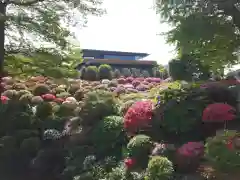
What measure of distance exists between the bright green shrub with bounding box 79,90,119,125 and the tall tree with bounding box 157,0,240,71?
2.73 m

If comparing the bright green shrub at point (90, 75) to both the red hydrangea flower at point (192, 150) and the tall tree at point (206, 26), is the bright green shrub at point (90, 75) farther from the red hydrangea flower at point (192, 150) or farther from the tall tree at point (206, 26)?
the red hydrangea flower at point (192, 150)

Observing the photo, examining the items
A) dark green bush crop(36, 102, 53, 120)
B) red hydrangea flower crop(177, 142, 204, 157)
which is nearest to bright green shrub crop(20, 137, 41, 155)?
dark green bush crop(36, 102, 53, 120)

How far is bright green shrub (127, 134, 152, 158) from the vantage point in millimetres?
9148

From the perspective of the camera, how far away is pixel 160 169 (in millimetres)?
7957

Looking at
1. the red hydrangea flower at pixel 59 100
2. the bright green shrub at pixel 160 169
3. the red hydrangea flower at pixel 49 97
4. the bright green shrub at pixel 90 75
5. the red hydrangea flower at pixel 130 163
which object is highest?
the bright green shrub at pixel 90 75

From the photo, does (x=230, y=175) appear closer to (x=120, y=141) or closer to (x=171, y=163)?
(x=171, y=163)

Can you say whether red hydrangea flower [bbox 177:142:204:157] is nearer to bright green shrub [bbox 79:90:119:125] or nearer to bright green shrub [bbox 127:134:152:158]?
bright green shrub [bbox 127:134:152:158]

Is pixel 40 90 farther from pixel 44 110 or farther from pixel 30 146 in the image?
pixel 30 146

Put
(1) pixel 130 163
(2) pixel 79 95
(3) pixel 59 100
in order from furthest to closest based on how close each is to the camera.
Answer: (2) pixel 79 95, (3) pixel 59 100, (1) pixel 130 163

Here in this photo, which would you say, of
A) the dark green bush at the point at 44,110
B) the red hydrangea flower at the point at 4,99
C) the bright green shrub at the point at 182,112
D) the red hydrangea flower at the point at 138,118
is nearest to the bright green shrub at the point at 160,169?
the bright green shrub at the point at 182,112

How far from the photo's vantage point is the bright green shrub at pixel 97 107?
11.7 m

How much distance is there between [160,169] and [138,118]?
8.27 ft

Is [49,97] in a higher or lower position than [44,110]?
higher

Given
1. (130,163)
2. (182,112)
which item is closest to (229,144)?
(182,112)
